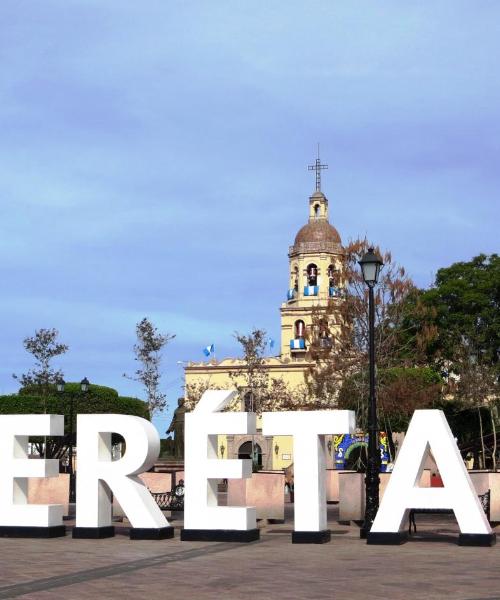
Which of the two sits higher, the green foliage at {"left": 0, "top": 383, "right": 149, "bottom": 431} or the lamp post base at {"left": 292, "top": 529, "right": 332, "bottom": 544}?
the green foliage at {"left": 0, "top": 383, "right": 149, "bottom": 431}

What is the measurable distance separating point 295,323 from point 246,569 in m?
85.1

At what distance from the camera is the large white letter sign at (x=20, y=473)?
21.1 metres

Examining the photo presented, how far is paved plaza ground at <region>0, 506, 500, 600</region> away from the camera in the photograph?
1291 centimetres

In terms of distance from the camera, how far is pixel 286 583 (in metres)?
13.7

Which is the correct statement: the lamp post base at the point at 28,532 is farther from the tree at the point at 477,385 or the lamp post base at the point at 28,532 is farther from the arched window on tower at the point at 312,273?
the arched window on tower at the point at 312,273

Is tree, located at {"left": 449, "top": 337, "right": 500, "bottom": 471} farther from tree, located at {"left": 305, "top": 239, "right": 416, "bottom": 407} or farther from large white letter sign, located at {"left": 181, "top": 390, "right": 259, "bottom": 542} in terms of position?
large white letter sign, located at {"left": 181, "top": 390, "right": 259, "bottom": 542}

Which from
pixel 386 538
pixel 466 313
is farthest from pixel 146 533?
pixel 466 313

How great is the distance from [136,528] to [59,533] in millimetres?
1973

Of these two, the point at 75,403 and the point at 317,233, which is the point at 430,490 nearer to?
the point at 75,403

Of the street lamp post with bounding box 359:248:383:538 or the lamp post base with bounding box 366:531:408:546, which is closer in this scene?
the lamp post base with bounding box 366:531:408:546

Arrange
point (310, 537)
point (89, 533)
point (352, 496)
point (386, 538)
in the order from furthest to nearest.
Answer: point (352, 496)
point (89, 533)
point (310, 537)
point (386, 538)

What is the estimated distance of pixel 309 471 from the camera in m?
20.1

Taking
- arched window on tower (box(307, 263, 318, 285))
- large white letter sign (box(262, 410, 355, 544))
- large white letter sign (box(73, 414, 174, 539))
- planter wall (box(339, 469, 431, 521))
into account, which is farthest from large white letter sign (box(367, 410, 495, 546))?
arched window on tower (box(307, 263, 318, 285))

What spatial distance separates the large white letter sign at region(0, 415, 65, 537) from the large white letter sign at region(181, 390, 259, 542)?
278 cm
